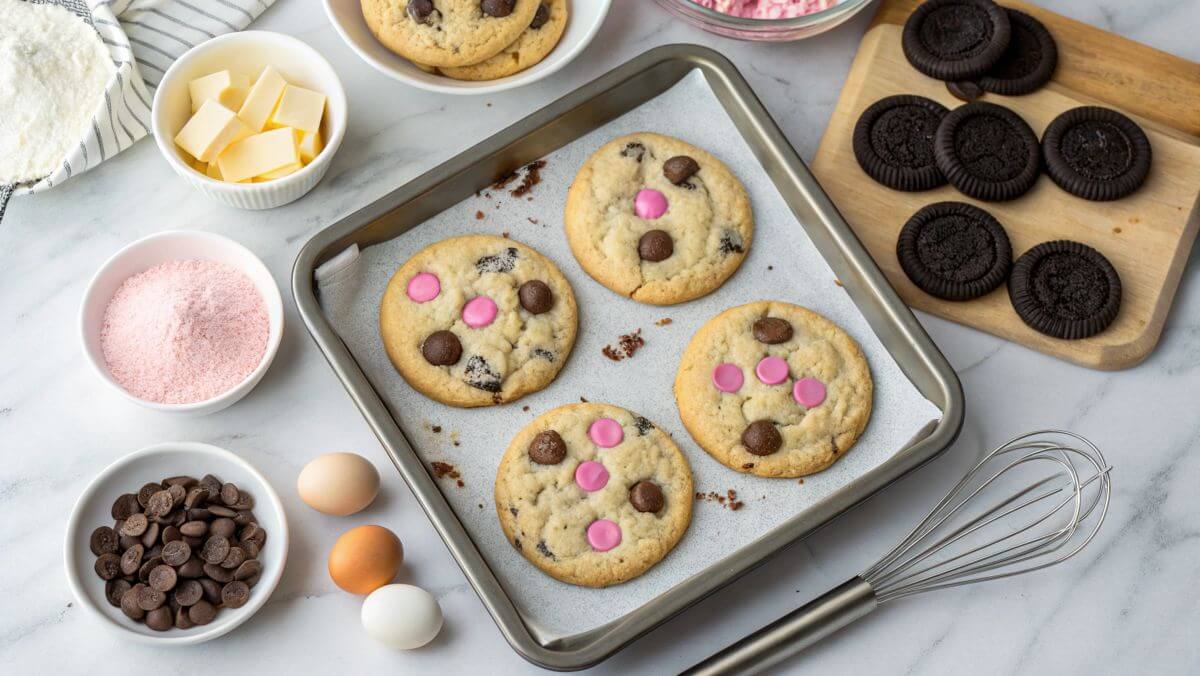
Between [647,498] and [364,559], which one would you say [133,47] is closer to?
[364,559]

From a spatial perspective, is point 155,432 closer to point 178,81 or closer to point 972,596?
point 178,81

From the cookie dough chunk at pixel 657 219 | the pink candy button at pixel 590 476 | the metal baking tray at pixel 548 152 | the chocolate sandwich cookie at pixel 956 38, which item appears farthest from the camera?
the chocolate sandwich cookie at pixel 956 38

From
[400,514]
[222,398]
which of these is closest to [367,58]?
[222,398]

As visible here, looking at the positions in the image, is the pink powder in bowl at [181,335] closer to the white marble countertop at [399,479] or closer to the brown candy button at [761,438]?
the white marble countertop at [399,479]

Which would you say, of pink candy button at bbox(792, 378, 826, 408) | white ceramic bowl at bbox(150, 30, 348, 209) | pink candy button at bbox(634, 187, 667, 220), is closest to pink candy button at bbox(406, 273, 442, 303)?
white ceramic bowl at bbox(150, 30, 348, 209)

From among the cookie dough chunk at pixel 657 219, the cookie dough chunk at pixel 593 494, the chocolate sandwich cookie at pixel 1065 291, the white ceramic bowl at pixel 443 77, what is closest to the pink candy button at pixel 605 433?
the cookie dough chunk at pixel 593 494

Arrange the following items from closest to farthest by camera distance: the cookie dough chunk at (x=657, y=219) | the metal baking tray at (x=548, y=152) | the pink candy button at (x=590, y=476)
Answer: the metal baking tray at (x=548, y=152)
the pink candy button at (x=590, y=476)
the cookie dough chunk at (x=657, y=219)
